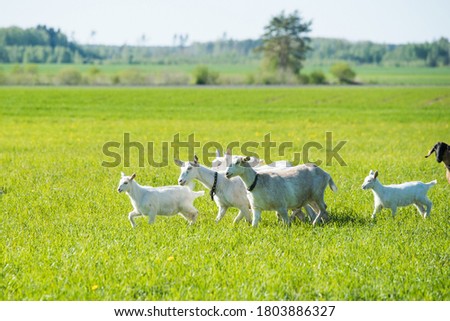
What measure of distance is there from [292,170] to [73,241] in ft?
13.5

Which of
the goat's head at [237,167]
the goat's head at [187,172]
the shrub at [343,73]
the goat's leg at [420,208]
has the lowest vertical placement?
the shrub at [343,73]

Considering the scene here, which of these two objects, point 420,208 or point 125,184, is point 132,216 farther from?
point 420,208

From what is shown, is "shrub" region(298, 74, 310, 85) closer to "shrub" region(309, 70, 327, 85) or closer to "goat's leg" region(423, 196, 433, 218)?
"shrub" region(309, 70, 327, 85)

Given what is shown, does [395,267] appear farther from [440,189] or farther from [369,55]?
[369,55]

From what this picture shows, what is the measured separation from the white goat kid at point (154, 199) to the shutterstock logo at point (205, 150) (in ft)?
26.5

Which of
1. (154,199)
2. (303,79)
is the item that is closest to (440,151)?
(154,199)

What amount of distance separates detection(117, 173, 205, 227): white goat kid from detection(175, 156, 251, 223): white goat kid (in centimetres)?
30

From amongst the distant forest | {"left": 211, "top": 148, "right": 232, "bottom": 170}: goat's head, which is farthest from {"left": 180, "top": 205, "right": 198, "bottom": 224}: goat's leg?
the distant forest

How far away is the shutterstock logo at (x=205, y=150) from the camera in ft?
68.5

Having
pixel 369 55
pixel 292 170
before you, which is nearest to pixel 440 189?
pixel 292 170

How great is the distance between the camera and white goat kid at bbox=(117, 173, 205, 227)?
11195 millimetres

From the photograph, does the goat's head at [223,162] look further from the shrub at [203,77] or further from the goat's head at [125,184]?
the shrub at [203,77]

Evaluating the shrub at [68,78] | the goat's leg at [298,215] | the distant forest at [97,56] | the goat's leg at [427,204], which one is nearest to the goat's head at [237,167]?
the goat's leg at [298,215]

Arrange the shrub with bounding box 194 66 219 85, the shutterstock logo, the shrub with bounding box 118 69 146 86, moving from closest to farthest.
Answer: the shutterstock logo → the shrub with bounding box 118 69 146 86 → the shrub with bounding box 194 66 219 85
